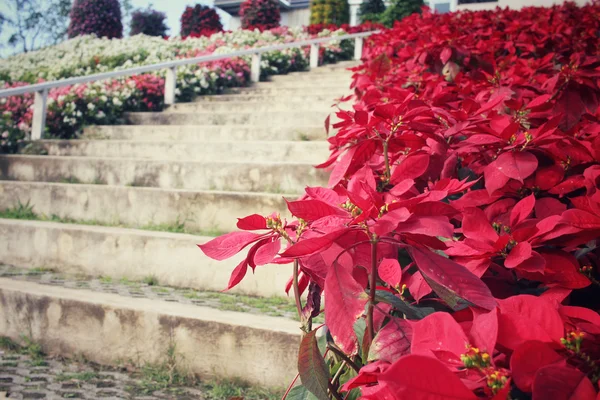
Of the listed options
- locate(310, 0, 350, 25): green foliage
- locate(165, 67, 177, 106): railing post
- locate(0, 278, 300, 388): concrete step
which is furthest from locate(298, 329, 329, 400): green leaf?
locate(310, 0, 350, 25): green foliage

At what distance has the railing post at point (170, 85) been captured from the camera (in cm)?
537

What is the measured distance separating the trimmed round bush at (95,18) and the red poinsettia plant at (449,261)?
1603 cm

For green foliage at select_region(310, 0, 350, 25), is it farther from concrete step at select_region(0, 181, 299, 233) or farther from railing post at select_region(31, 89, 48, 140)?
concrete step at select_region(0, 181, 299, 233)

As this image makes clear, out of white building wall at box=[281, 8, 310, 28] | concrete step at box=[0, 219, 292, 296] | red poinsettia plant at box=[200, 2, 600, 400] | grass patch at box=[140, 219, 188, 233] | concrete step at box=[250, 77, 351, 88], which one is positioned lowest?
concrete step at box=[0, 219, 292, 296]

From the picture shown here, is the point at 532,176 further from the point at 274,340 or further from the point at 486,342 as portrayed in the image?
the point at 274,340

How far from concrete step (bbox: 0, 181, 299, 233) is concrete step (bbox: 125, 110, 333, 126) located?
1549mm

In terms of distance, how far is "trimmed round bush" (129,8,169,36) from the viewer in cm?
1778

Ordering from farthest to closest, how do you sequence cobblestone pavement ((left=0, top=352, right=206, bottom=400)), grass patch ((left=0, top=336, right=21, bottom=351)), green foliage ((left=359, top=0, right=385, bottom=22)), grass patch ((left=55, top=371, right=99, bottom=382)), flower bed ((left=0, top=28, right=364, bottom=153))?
green foliage ((left=359, top=0, right=385, bottom=22)) < flower bed ((left=0, top=28, right=364, bottom=153)) < grass patch ((left=0, top=336, right=21, bottom=351)) < grass patch ((left=55, top=371, right=99, bottom=382)) < cobblestone pavement ((left=0, top=352, right=206, bottom=400))

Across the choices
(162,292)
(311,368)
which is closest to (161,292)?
(162,292)

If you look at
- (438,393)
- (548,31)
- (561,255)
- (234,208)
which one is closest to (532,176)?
(561,255)

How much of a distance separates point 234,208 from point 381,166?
64.2 inches

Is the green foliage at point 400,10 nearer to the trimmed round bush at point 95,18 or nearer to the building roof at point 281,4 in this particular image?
the trimmed round bush at point 95,18

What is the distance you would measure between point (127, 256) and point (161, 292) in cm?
32

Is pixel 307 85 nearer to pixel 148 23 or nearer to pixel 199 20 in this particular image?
pixel 199 20
